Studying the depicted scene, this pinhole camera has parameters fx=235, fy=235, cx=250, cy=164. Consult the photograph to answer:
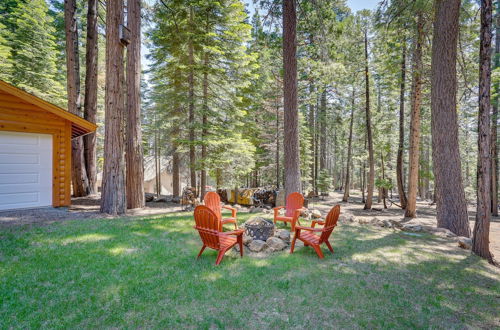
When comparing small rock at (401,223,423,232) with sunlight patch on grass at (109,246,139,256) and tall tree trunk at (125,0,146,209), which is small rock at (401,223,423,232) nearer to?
sunlight patch on grass at (109,246,139,256)

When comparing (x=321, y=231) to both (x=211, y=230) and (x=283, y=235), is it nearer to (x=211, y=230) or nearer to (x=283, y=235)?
(x=283, y=235)

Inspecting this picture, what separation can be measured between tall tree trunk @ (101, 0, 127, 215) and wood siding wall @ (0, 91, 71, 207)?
1746 mm

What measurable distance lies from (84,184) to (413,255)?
12.2m

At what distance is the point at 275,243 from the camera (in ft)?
15.0

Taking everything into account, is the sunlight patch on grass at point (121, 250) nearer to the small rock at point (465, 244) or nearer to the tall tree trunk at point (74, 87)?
the small rock at point (465, 244)

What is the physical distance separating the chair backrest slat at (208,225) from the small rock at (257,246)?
2.85 ft

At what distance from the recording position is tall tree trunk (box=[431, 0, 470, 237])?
6.13 meters

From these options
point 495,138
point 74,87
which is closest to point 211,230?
point 74,87

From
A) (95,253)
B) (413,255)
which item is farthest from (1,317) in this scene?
(413,255)

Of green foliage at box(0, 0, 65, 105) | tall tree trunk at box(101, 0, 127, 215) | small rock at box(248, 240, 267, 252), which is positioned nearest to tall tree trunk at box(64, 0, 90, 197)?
green foliage at box(0, 0, 65, 105)

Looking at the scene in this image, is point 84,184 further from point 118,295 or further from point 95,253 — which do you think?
point 118,295

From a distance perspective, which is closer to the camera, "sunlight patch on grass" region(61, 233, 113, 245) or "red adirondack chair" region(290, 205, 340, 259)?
"red adirondack chair" region(290, 205, 340, 259)

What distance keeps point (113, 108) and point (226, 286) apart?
6.02 meters

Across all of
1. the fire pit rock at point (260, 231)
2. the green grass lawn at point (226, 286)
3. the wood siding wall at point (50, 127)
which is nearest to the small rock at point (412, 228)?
the green grass lawn at point (226, 286)
